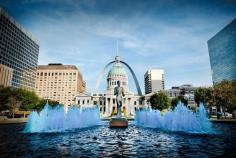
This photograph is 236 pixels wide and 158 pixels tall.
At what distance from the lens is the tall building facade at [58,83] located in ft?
565

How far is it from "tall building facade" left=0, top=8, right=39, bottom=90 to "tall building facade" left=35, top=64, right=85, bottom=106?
34374 millimetres

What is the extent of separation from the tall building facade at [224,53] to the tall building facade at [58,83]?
418 ft

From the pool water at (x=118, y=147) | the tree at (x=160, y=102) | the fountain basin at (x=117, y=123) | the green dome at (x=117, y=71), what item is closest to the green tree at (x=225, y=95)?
the tree at (x=160, y=102)

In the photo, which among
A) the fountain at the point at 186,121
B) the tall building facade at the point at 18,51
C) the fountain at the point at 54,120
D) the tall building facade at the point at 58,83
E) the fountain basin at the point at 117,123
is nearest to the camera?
the fountain at the point at 186,121

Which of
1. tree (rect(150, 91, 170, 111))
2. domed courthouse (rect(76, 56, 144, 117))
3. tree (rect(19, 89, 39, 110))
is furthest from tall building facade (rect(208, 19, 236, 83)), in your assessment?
tree (rect(19, 89, 39, 110))

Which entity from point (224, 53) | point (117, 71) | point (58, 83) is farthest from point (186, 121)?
point (58, 83)

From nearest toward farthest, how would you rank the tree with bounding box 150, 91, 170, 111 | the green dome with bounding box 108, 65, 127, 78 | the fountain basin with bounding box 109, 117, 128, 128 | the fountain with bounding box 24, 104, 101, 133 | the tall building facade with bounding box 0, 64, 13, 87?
the fountain with bounding box 24, 104, 101, 133 → the fountain basin with bounding box 109, 117, 128, 128 → the tree with bounding box 150, 91, 170, 111 → the tall building facade with bounding box 0, 64, 13, 87 → the green dome with bounding box 108, 65, 127, 78

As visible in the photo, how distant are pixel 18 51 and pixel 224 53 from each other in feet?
504

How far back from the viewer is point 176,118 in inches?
1032

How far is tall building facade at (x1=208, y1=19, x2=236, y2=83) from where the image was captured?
136750mm

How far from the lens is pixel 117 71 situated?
141 m

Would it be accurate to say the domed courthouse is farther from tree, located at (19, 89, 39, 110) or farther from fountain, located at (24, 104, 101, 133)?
fountain, located at (24, 104, 101, 133)

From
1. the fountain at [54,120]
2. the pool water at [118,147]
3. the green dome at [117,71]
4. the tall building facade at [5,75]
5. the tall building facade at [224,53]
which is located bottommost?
the pool water at [118,147]

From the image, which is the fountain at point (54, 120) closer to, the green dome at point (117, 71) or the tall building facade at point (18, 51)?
the tall building facade at point (18, 51)
